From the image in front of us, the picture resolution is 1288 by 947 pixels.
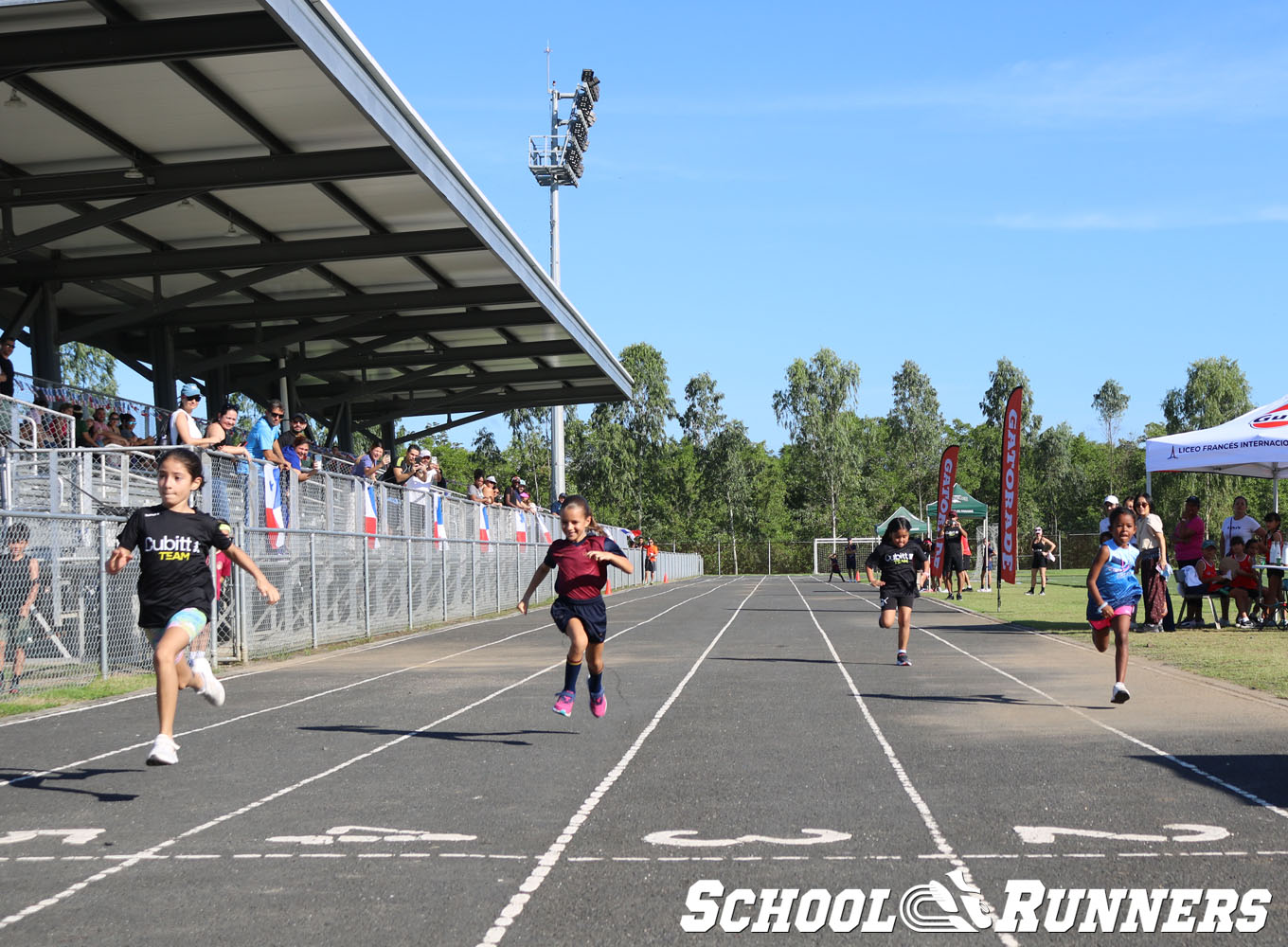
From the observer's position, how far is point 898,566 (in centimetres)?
1489

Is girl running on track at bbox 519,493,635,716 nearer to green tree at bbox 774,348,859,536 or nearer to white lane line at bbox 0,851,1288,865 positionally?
white lane line at bbox 0,851,1288,865

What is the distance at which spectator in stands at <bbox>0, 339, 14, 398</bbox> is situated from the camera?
57.3 ft

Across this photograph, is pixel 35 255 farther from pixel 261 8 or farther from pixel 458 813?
pixel 458 813

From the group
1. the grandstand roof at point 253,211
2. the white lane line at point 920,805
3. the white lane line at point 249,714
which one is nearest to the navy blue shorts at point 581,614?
the white lane line at point 920,805

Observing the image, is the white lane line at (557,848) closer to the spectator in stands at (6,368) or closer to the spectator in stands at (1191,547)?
the spectator in stands at (6,368)

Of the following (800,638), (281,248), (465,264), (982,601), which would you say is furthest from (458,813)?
(982,601)

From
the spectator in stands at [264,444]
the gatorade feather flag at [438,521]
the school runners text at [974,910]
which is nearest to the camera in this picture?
the school runners text at [974,910]

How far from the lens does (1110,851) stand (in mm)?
5887

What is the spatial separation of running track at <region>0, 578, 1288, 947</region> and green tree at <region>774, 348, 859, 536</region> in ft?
255

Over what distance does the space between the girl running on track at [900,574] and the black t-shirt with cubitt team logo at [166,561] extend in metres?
8.73

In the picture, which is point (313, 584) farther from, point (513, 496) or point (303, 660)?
point (513, 496)

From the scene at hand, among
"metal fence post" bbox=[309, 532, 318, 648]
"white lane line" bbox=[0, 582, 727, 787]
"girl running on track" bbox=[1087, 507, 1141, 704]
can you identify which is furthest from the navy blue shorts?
"metal fence post" bbox=[309, 532, 318, 648]

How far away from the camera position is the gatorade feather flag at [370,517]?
20672 mm

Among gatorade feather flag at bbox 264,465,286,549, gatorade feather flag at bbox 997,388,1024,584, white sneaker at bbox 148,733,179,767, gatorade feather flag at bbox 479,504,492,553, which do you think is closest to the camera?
white sneaker at bbox 148,733,179,767
